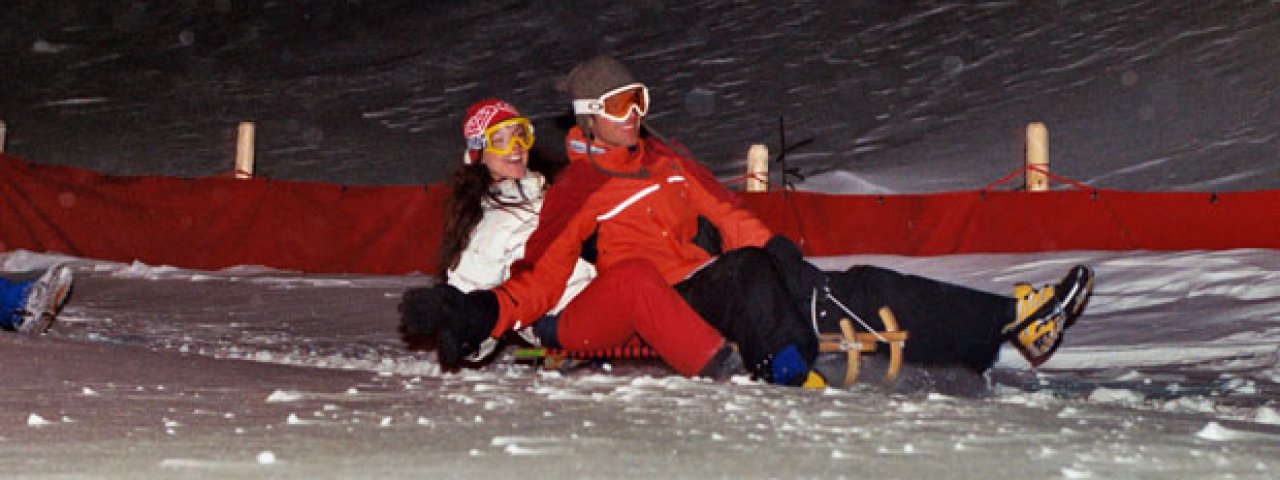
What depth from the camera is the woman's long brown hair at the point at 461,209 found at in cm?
467

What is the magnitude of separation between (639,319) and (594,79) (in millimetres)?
840

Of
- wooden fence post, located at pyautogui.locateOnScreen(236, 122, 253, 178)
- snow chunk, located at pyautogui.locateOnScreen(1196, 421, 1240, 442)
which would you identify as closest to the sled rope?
snow chunk, located at pyautogui.locateOnScreen(1196, 421, 1240, 442)

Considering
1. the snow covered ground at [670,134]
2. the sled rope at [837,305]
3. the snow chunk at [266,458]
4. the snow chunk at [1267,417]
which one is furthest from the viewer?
the sled rope at [837,305]

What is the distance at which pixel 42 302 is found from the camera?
5.72m

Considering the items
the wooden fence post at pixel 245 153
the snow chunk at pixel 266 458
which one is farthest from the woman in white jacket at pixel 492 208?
the wooden fence post at pixel 245 153

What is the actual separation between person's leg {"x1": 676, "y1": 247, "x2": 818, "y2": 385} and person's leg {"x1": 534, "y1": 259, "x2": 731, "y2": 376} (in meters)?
0.06

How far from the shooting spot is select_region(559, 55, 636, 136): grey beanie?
4.64 meters

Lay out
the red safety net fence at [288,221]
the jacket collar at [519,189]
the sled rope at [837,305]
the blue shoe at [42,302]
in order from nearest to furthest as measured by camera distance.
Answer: the sled rope at [837,305] → the jacket collar at [519,189] → the blue shoe at [42,302] → the red safety net fence at [288,221]

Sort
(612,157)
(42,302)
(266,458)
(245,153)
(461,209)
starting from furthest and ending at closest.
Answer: (245,153), (42,302), (461,209), (612,157), (266,458)

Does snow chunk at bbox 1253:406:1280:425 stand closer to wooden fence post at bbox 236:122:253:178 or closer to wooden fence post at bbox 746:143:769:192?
wooden fence post at bbox 746:143:769:192

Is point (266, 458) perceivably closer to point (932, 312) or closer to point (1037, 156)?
point (932, 312)

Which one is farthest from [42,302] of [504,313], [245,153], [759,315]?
[245,153]

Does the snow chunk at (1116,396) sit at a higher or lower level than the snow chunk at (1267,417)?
lower

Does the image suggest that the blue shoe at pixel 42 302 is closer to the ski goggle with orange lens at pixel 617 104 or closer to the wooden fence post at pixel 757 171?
the ski goggle with orange lens at pixel 617 104
